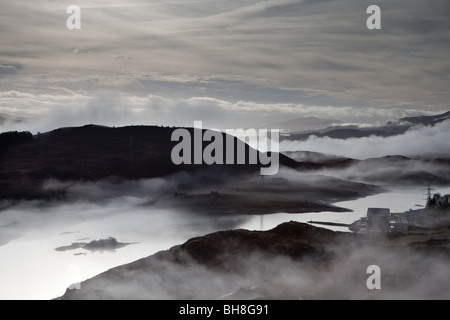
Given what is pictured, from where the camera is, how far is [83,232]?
15050 centimetres

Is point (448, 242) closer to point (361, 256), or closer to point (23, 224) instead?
point (361, 256)

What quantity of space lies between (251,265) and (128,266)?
732 inches

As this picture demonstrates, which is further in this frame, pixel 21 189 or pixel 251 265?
pixel 21 189

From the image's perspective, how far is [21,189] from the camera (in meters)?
190

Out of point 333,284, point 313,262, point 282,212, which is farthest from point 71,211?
point 333,284

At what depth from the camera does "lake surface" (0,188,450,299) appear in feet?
289

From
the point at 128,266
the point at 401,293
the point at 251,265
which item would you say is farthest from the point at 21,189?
the point at 401,293

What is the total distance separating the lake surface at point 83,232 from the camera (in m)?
88.1
